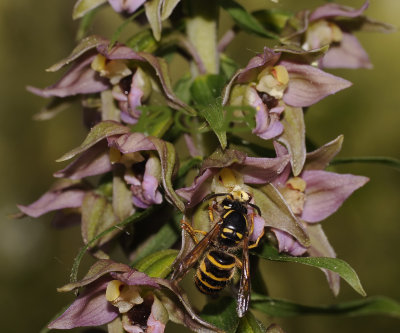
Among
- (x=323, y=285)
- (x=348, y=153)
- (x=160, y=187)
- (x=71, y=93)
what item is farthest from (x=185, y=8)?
(x=323, y=285)

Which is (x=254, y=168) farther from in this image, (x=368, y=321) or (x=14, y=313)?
(x=14, y=313)

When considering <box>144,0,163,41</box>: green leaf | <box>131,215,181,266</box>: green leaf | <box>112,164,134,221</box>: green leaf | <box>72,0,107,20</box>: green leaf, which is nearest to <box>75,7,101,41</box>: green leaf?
<box>72,0,107,20</box>: green leaf

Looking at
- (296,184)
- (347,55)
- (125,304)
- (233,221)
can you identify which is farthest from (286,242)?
(347,55)

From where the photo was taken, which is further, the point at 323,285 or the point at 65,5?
the point at 65,5

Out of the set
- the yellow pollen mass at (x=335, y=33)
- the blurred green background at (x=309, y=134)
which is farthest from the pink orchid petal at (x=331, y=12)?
the blurred green background at (x=309, y=134)

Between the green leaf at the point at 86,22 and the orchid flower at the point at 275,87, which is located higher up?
the green leaf at the point at 86,22

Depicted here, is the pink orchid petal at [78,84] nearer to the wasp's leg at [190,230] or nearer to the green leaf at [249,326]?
the wasp's leg at [190,230]
